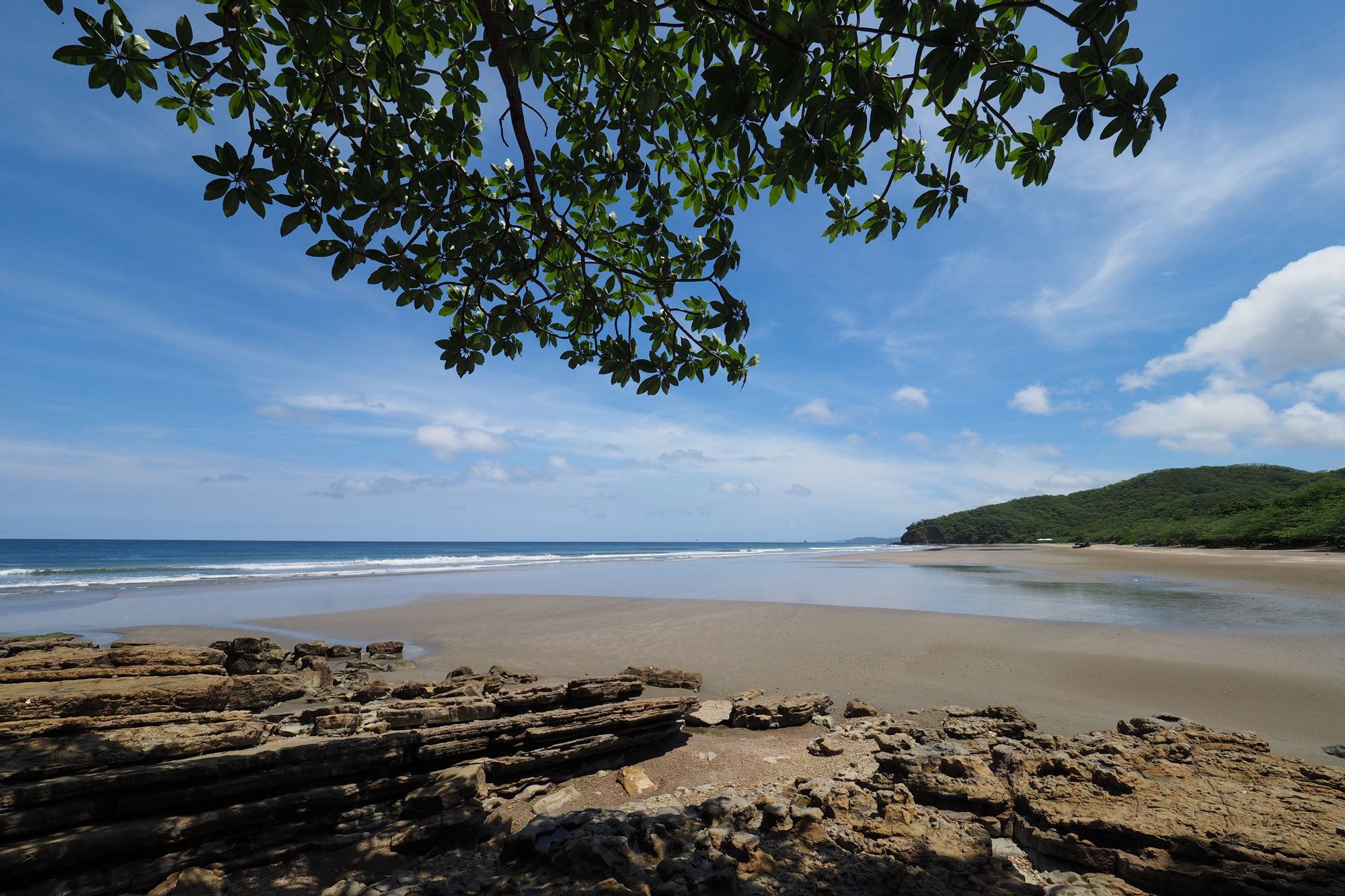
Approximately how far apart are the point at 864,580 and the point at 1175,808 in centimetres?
2289

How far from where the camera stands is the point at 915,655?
1001 centimetres

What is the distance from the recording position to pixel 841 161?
329 centimetres

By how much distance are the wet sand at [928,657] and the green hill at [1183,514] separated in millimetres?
36742

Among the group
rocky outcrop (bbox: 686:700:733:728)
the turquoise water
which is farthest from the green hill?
rocky outcrop (bbox: 686:700:733:728)

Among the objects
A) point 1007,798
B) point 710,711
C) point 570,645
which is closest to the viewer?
point 1007,798

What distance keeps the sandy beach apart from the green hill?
28.5 m

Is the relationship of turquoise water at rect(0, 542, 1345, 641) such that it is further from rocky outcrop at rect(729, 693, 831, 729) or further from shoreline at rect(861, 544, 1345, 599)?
rocky outcrop at rect(729, 693, 831, 729)

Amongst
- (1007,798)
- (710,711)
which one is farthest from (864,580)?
(1007,798)

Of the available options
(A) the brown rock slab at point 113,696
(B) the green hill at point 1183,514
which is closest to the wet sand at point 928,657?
(A) the brown rock slab at point 113,696

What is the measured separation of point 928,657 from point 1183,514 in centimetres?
6991

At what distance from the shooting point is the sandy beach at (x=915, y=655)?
276 inches

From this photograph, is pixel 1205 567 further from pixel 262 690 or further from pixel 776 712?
pixel 262 690

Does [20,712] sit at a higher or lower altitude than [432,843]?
higher

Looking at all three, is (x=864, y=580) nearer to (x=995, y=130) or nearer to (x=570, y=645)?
(x=570, y=645)
